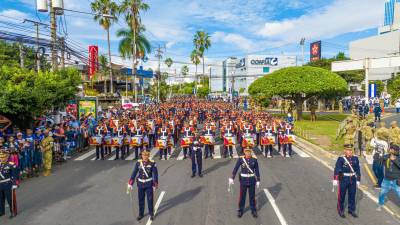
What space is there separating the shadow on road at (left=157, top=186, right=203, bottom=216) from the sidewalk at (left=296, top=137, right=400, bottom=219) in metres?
4.76

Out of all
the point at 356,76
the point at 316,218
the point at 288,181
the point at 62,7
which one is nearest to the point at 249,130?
the point at 288,181

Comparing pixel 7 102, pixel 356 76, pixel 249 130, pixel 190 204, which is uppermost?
pixel 356 76

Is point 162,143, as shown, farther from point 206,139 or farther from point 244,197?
point 244,197

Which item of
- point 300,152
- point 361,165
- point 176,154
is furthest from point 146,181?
point 300,152

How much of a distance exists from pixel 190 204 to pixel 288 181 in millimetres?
3973

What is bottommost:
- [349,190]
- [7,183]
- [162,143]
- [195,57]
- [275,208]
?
[275,208]

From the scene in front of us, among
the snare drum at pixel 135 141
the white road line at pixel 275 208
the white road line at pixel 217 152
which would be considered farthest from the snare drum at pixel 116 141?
the white road line at pixel 275 208

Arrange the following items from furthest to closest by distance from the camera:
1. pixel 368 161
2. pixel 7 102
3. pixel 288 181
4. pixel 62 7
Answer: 1. pixel 62 7
2. pixel 368 161
3. pixel 7 102
4. pixel 288 181

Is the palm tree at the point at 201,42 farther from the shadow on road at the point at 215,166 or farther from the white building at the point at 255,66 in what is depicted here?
the shadow on road at the point at 215,166

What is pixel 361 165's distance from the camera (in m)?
13.5

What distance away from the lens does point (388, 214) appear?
314 inches

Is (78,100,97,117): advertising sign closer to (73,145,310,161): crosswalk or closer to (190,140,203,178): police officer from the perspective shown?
(73,145,310,161): crosswalk

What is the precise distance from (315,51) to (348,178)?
248 feet

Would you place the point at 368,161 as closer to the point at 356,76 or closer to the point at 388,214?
the point at 388,214
